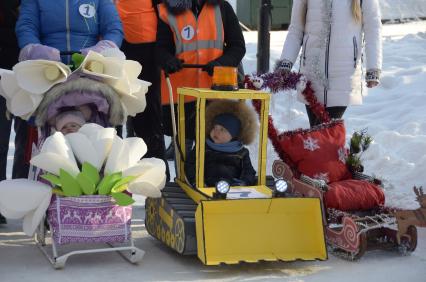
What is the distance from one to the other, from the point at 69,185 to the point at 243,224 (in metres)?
0.96

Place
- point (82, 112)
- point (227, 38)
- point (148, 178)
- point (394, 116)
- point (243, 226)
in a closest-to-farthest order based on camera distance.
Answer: point (243, 226) → point (148, 178) → point (82, 112) → point (227, 38) → point (394, 116)

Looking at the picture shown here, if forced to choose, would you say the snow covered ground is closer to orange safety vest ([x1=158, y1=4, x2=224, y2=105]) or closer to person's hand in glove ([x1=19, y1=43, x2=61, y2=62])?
orange safety vest ([x1=158, y1=4, x2=224, y2=105])

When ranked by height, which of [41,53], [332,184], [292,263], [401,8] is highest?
[41,53]

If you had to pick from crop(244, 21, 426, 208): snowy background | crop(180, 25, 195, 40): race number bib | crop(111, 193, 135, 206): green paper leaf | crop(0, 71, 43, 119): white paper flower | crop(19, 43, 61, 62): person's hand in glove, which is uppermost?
crop(180, 25, 195, 40): race number bib

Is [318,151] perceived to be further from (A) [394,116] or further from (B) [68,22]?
(A) [394,116]

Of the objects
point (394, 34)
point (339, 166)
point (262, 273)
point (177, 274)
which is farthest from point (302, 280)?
point (394, 34)

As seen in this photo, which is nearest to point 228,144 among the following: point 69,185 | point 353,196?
point 353,196

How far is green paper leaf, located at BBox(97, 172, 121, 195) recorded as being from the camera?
4809 mm

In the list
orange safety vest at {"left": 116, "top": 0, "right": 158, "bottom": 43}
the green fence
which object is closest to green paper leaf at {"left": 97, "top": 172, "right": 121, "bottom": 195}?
orange safety vest at {"left": 116, "top": 0, "right": 158, "bottom": 43}

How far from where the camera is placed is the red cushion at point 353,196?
17.2ft

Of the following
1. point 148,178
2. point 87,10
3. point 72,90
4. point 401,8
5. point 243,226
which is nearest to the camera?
point 243,226

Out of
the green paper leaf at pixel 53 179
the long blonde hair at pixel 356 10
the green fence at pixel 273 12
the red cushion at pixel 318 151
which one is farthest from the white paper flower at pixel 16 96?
the green fence at pixel 273 12

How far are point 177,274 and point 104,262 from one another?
0.48 m

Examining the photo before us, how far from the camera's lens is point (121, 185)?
484 cm
